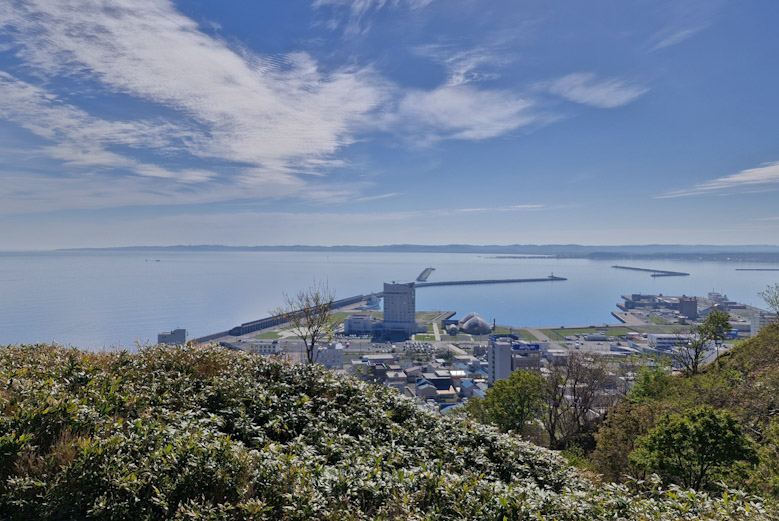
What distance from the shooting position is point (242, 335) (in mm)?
42625

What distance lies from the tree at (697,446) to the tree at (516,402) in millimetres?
5361

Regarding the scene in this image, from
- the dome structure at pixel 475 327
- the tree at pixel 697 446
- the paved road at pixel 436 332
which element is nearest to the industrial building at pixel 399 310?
the paved road at pixel 436 332

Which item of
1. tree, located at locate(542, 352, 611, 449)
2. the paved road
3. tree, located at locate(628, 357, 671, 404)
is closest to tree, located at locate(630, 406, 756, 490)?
tree, located at locate(628, 357, 671, 404)

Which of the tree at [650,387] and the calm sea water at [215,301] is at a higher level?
the tree at [650,387]

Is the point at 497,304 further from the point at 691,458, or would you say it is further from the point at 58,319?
the point at 691,458

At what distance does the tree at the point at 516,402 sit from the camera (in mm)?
12117

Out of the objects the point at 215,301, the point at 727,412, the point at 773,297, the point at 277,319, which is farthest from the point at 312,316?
the point at 215,301

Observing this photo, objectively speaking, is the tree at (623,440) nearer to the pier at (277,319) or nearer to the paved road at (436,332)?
the pier at (277,319)

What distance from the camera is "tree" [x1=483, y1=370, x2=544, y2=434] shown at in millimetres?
12117

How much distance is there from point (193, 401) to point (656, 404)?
33.5 feet

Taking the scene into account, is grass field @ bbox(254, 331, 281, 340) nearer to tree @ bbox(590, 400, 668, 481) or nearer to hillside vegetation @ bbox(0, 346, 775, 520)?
tree @ bbox(590, 400, 668, 481)

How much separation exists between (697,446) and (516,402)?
6.26 metres

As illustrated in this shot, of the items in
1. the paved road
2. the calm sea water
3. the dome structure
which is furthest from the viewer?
the dome structure

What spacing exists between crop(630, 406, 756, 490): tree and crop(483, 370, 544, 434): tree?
5361mm
